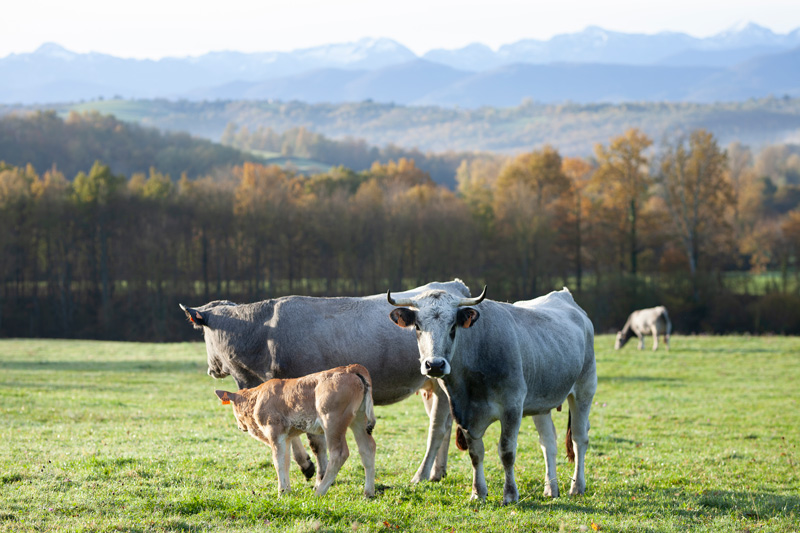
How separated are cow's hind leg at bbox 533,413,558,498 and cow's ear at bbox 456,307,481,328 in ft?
7.81

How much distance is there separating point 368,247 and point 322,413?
56931 millimetres

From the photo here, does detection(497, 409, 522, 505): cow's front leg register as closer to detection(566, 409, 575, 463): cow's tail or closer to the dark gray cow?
the dark gray cow

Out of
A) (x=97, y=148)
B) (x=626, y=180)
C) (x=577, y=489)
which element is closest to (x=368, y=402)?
(x=577, y=489)

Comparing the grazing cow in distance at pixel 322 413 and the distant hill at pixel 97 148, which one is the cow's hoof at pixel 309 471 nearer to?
the grazing cow in distance at pixel 322 413

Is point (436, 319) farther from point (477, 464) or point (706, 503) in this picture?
point (706, 503)

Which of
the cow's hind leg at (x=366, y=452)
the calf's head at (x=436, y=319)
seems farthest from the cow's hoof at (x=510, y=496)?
the calf's head at (x=436, y=319)

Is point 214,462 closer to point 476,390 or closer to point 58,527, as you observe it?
point 58,527

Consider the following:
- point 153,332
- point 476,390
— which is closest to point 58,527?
point 476,390

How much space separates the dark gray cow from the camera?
10102mm

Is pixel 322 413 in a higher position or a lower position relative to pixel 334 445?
higher

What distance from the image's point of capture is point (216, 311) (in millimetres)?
10828

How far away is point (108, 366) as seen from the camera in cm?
2948

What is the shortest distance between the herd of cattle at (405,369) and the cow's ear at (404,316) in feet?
0.04

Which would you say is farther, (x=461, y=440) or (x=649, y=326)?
(x=649, y=326)
